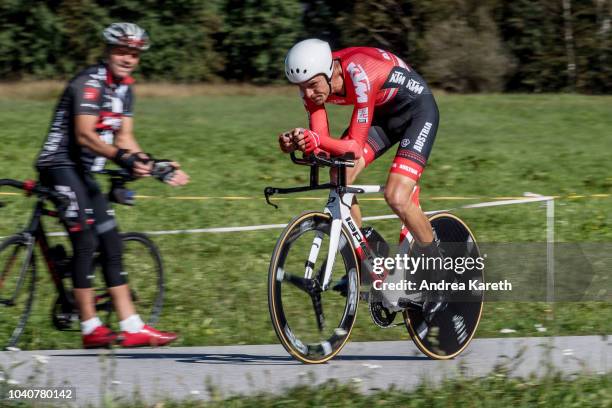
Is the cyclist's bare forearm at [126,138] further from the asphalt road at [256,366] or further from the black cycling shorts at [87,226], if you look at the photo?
the asphalt road at [256,366]

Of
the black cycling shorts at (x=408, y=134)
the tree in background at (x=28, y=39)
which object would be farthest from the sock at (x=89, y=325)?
the tree in background at (x=28, y=39)

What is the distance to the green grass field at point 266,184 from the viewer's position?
29.6 ft

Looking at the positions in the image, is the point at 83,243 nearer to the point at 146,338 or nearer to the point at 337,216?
the point at 146,338

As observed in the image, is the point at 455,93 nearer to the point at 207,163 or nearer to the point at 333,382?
the point at 207,163

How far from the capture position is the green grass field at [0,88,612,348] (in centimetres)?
903

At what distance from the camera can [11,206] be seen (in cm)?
1236

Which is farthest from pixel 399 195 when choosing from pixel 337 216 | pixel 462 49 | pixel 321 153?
pixel 462 49

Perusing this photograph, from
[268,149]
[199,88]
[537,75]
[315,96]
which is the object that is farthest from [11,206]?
[537,75]

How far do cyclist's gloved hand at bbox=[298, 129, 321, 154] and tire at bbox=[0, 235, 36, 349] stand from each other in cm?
198

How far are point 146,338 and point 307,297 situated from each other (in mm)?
1246

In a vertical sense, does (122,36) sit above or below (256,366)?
above

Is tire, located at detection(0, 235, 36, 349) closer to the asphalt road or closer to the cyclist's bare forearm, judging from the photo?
the asphalt road

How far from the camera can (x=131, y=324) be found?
301 inches

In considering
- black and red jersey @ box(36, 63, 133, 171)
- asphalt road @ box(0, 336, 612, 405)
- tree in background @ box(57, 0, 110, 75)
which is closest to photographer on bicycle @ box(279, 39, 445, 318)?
asphalt road @ box(0, 336, 612, 405)
